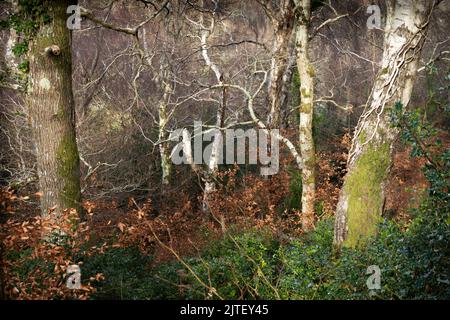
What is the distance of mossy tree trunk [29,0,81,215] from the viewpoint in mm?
6736

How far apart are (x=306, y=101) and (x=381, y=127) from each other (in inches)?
134

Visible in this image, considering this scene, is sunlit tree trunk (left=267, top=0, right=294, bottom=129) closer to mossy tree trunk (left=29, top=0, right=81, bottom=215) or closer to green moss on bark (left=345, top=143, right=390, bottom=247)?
green moss on bark (left=345, top=143, right=390, bottom=247)

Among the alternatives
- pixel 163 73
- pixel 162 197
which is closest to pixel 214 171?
pixel 162 197

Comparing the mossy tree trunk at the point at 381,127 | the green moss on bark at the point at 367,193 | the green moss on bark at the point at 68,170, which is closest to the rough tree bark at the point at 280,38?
the mossy tree trunk at the point at 381,127

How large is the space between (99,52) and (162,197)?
20.3ft

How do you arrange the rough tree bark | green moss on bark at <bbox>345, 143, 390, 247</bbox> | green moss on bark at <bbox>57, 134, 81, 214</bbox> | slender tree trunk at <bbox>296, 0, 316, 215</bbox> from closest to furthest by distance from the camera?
green moss on bark at <bbox>345, 143, 390, 247</bbox>
green moss on bark at <bbox>57, 134, 81, 214</bbox>
slender tree trunk at <bbox>296, 0, 316, 215</bbox>
the rough tree bark

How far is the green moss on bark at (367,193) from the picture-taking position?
6.89 metres

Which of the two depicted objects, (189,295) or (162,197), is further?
(162,197)

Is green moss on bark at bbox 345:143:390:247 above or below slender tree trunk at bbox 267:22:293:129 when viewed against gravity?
below

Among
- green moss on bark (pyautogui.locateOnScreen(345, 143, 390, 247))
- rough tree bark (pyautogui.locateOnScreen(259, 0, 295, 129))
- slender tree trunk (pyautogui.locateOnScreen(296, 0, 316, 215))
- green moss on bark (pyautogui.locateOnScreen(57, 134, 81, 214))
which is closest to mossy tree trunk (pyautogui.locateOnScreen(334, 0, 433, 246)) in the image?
green moss on bark (pyautogui.locateOnScreen(345, 143, 390, 247))

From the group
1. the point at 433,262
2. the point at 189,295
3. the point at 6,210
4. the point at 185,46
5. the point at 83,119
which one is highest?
the point at 185,46

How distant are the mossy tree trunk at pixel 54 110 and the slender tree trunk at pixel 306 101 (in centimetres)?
495

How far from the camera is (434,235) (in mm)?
4250

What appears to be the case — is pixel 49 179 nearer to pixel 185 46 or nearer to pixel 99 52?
pixel 185 46
